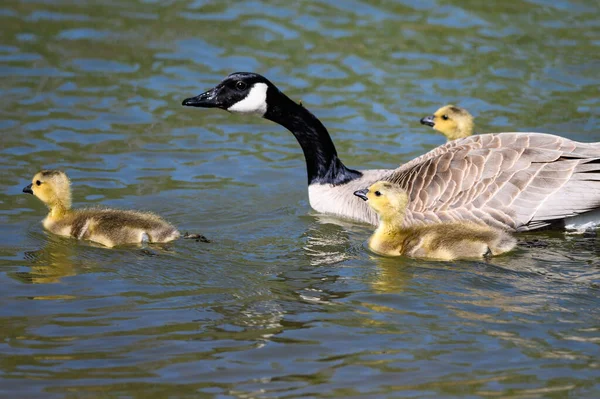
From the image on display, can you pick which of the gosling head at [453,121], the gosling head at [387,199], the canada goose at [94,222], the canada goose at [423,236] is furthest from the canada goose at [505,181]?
the canada goose at [94,222]

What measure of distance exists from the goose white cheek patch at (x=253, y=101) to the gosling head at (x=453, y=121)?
1804 mm

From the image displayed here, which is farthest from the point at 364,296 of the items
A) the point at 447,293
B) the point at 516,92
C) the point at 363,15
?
the point at 363,15

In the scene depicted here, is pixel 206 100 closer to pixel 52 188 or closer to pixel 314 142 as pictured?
pixel 314 142

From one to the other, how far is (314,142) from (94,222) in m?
2.62

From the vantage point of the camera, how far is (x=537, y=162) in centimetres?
847

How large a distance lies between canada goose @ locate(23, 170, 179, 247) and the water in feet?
0.38

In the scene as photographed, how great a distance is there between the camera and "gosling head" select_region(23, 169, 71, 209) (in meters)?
8.50

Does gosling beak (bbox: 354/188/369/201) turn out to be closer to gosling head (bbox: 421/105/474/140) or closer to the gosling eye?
the gosling eye

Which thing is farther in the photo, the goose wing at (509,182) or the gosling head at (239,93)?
the gosling head at (239,93)

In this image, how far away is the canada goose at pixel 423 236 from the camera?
25.3 feet

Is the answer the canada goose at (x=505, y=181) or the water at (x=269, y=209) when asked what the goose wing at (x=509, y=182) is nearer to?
the canada goose at (x=505, y=181)

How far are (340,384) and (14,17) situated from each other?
10.6 m

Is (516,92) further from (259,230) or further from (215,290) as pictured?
(215,290)

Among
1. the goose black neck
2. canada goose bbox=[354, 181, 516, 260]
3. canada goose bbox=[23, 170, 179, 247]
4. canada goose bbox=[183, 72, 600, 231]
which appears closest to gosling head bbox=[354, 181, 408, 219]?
canada goose bbox=[354, 181, 516, 260]
